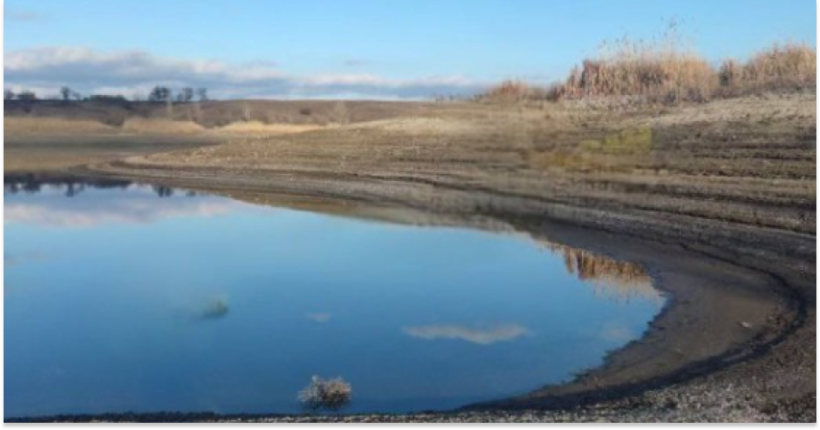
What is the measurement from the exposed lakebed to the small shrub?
133 millimetres

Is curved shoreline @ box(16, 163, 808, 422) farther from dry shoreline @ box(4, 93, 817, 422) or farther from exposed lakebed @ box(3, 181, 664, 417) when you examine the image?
exposed lakebed @ box(3, 181, 664, 417)

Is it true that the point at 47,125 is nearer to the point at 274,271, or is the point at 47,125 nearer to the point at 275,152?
the point at 275,152

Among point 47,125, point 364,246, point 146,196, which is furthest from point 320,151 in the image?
point 47,125

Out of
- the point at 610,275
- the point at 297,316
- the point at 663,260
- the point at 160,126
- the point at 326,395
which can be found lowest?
the point at 326,395

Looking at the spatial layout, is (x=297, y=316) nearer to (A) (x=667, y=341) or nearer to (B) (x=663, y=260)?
(A) (x=667, y=341)

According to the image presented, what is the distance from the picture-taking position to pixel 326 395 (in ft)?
21.2

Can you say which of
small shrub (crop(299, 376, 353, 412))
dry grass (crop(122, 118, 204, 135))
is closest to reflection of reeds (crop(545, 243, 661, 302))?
small shrub (crop(299, 376, 353, 412))

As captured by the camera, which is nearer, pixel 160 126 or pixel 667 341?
pixel 667 341

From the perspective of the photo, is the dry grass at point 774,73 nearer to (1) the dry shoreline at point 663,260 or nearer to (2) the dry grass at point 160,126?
(1) the dry shoreline at point 663,260

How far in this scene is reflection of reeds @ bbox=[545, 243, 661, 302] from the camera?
10602 mm

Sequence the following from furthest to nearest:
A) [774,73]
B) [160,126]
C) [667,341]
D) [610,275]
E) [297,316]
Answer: [160,126]
[774,73]
[610,275]
[297,316]
[667,341]

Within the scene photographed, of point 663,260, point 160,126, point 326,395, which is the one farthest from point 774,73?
point 160,126

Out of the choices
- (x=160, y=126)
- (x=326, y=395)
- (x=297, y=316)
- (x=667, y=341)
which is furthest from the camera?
(x=160, y=126)

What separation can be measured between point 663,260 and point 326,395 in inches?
276
